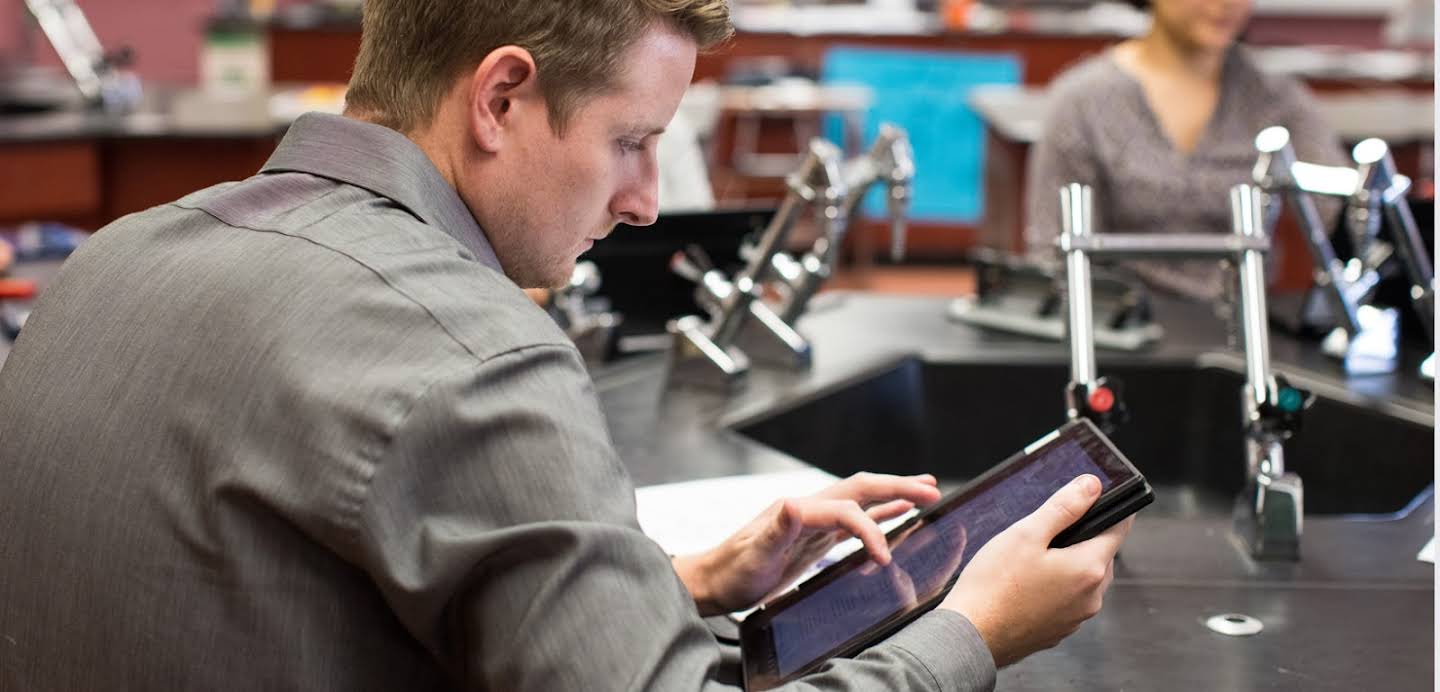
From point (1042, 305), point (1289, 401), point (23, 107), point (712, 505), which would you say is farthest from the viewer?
point (23, 107)

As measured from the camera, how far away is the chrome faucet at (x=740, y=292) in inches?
86.5

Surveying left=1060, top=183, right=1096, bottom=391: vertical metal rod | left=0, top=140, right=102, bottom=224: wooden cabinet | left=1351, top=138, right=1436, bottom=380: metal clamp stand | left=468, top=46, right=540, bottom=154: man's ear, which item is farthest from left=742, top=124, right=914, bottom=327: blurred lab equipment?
left=0, top=140, right=102, bottom=224: wooden cabinet

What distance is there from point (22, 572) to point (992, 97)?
5.40m

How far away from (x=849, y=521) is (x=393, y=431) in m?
0.45

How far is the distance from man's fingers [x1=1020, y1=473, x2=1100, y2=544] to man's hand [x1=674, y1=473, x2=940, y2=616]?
16cm

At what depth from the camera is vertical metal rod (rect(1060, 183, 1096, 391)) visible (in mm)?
1588

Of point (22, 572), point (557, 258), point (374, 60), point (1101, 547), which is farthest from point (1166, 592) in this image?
point (22, 572)

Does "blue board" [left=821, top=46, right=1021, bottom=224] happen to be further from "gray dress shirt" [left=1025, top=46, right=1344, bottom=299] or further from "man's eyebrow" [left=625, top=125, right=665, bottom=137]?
"man's eyebrow" [left=625, top=125, right=665, bottom=137]

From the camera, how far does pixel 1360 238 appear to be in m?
1.94

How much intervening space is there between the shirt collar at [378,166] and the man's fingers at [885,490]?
1.30ft

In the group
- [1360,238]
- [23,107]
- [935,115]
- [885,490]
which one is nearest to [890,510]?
[885,490]

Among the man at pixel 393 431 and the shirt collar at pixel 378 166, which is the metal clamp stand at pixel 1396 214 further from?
the shirt collar at pixel 378 166

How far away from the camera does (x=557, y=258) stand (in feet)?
3.80

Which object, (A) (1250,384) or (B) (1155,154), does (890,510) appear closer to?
(A) (1250,384)
